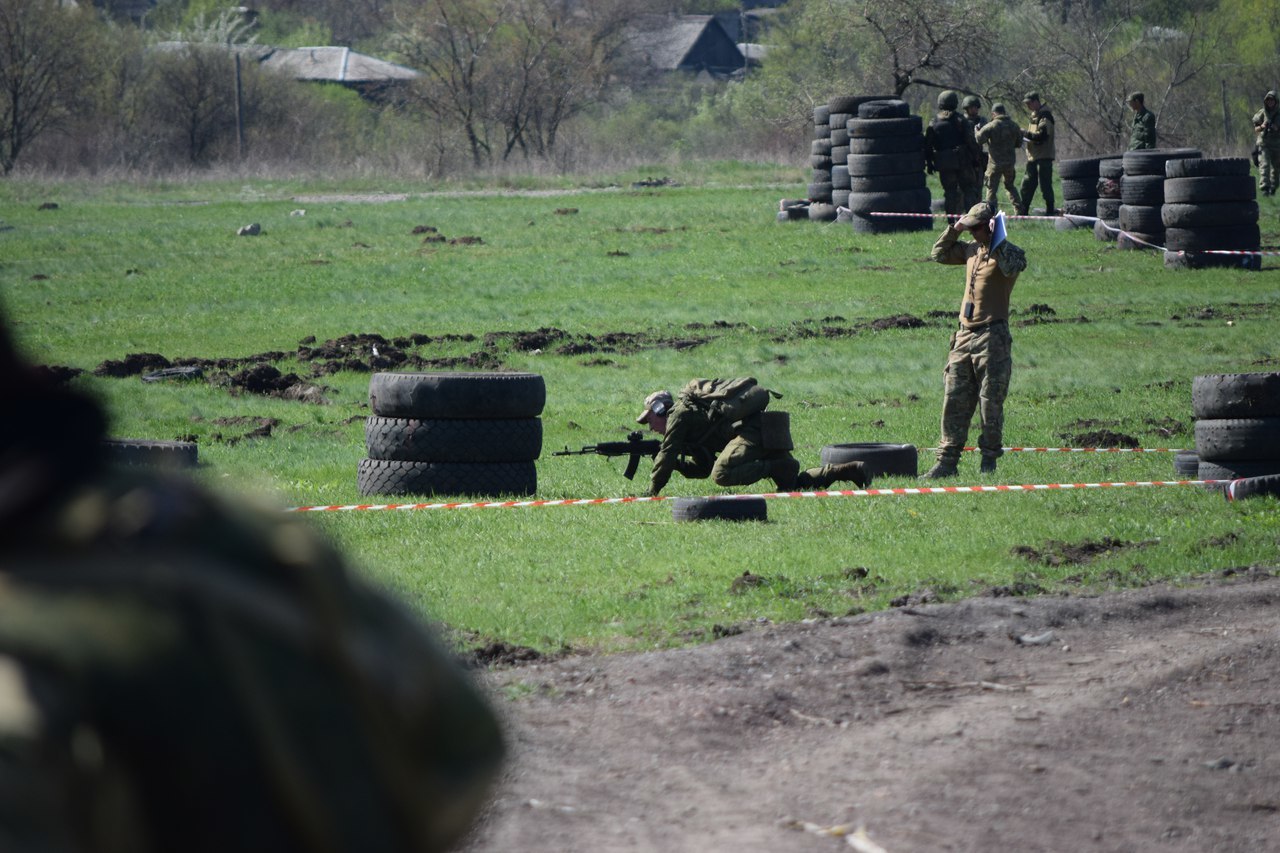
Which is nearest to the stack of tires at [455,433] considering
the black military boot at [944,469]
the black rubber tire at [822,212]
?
the black military boot at [944,469]

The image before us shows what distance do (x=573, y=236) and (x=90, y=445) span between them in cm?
2745

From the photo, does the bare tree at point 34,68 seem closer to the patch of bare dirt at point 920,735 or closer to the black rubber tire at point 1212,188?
the black rubber tire at point 1212,188

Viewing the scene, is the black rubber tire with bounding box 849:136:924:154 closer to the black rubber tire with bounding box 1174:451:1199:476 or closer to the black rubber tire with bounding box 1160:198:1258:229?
the black rubber tire with bounding box 1160:198:1258:229

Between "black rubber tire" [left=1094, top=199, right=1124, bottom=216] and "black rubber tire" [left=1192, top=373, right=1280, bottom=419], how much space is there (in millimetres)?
15316

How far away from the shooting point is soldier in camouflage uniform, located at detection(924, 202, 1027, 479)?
1188 centimetres

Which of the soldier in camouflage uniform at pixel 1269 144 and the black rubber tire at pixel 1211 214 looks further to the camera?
the soldier in camouflage uniform at pixel 1269 144

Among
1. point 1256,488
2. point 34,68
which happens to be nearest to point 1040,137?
point 1256,488

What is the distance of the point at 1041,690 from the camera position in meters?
6.17

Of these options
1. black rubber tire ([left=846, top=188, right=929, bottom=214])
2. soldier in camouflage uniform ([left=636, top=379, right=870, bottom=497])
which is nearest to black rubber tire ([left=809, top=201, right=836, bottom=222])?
black rubber tire ([left=846, top=188, right=929, bottom=214])

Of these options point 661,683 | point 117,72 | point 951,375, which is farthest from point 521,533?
point 117,72

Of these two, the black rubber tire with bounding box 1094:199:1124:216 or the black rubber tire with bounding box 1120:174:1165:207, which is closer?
the black rubber tire with bounding box 1120:174:1165:207

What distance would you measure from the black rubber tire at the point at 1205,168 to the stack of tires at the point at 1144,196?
79 cm

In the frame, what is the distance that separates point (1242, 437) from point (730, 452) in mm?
3421

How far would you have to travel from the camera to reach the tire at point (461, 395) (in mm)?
10758
